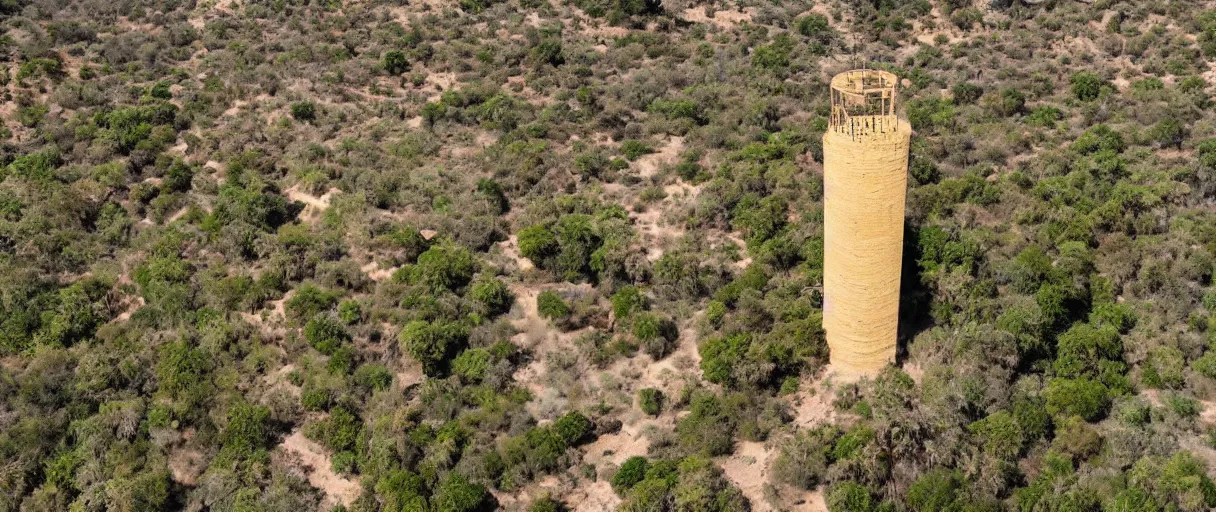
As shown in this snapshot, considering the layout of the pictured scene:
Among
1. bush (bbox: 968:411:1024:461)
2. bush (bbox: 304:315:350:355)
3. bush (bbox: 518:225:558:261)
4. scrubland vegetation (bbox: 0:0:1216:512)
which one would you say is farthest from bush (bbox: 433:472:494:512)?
bush (bbox: 968:411:1024:461)

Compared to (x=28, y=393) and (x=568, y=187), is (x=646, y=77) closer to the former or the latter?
(x=568, y=187)

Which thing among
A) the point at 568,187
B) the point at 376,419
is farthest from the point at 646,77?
the point at 376,419

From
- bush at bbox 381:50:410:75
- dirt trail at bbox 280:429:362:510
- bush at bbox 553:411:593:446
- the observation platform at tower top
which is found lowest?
dirt trail at bbox 280:429:362:510

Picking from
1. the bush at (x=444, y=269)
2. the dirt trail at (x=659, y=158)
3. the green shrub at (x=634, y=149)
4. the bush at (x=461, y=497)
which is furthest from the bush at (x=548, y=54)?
the bush at (x=461, y=497)

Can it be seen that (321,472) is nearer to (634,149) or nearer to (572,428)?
(572,428)

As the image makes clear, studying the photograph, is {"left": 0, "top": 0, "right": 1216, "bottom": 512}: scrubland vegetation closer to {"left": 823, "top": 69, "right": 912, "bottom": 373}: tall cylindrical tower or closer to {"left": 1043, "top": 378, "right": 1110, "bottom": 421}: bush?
{"left": 1043, "top": 378, "right": 1110, "bottom": 421}: bush

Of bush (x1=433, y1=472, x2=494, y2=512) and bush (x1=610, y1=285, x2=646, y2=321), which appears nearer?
bush (x1=433, y1=472, x2=494, y2=512)
